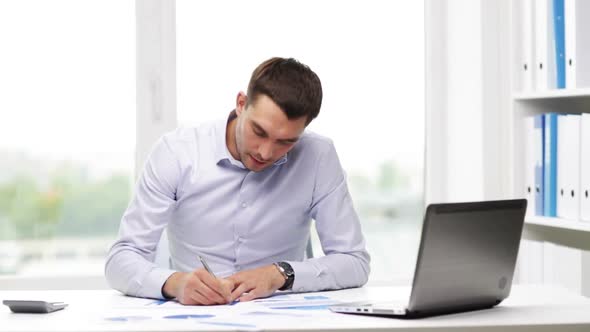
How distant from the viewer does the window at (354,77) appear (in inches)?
145

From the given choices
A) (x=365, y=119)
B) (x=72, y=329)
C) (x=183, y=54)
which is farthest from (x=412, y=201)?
(x=72, y=329)

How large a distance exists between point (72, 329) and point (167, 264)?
91 cm

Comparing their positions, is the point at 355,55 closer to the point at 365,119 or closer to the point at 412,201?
the point at 365,119

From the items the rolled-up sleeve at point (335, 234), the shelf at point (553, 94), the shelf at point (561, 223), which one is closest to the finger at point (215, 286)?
the rolled-up sleeve at point (335, 234)

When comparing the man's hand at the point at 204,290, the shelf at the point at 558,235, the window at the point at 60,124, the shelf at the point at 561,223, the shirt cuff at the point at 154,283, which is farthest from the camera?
the window at the point at 60,124

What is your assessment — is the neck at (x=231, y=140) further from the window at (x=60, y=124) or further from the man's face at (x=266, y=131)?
the window at (x=60, y=124)

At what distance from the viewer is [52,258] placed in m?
3.63

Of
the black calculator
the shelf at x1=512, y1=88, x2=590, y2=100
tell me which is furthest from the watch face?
the shelf at x1=512, y1=88, x2=590, y2=100

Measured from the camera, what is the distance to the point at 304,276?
7.16 ft

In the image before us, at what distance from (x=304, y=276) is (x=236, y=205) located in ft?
1.20

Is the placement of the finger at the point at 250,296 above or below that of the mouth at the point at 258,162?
below

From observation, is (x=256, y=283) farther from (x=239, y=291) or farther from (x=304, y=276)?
(x=304, y=276)

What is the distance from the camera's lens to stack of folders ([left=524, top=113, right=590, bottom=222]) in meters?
2.88

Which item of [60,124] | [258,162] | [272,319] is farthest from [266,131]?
[60,124]
